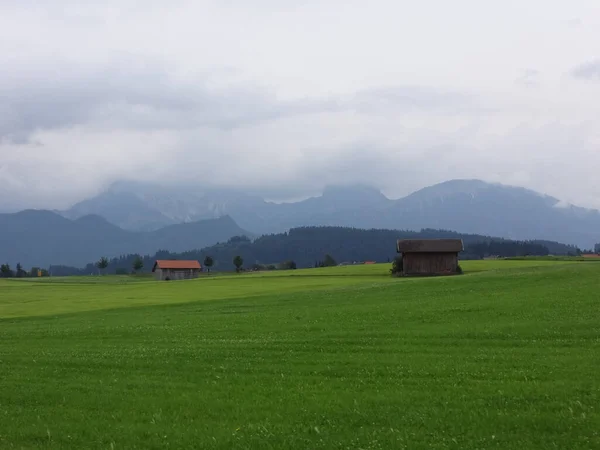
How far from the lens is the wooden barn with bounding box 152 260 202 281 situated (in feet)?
522

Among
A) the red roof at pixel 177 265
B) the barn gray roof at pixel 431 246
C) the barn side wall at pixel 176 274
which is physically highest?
the barn gray roof at pixel 431 246

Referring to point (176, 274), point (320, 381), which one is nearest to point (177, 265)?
point (176, 274)

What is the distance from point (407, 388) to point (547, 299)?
64.4 feet

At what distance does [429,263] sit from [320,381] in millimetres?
75553

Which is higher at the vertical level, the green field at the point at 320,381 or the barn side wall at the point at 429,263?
the barn side wall at the point at 429,263

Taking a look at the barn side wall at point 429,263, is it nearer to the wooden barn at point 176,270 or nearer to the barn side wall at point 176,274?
the barn side wall at point 176,274

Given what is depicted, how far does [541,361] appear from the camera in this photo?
17.0 m

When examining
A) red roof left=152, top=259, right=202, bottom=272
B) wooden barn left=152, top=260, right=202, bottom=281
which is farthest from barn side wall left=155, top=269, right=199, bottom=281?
red roof left=152, top=259, right=202, bottom=272

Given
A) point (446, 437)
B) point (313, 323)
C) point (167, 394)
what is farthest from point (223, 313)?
point (446, 437)

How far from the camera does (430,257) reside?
89.1 m

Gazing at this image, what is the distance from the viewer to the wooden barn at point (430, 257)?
88625 mm

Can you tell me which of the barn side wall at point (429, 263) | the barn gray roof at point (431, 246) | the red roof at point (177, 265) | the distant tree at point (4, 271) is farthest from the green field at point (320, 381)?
the distant tree at point (4, 271)

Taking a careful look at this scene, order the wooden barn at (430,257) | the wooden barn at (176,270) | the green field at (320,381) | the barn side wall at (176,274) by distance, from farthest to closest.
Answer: the wooden barn at (176,270), the barn side wall at (176,274), the wooden barn at (430,257), the green field at (320,381)

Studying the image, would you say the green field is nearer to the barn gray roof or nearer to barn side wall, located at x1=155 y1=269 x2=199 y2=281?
the barn gray roof
